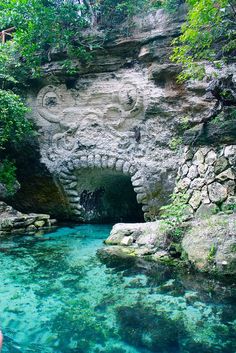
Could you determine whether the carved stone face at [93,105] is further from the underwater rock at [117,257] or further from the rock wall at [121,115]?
the underwater rock at [117,257]

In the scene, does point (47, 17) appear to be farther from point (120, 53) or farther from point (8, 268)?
point (8, 268)

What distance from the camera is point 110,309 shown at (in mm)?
3750

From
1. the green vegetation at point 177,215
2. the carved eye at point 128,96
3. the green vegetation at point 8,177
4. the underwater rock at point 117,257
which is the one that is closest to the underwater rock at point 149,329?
the underwater rock at point 117,257

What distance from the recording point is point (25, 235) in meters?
8.21

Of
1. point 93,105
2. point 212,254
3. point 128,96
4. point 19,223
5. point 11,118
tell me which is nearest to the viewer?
point 212,254

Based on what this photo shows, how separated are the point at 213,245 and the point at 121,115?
5.77m

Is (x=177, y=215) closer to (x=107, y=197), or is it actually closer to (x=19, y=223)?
(x=19, y=223)

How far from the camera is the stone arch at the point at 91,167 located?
8.97 metres

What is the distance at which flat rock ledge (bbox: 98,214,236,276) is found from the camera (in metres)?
4.58

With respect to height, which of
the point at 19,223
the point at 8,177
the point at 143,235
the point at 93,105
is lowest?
the point at 19,223

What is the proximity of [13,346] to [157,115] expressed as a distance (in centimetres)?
729

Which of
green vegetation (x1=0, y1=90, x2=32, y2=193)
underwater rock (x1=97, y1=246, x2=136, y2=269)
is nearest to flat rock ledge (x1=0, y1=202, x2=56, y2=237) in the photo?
green vegetation (x1=0, y1=90, x2=32, y2=193)

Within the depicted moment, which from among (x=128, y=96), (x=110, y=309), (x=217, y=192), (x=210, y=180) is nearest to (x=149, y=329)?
(x=110, y=309)

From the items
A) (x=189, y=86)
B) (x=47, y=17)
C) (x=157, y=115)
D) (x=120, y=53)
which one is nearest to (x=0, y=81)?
(x=47, y=17)
